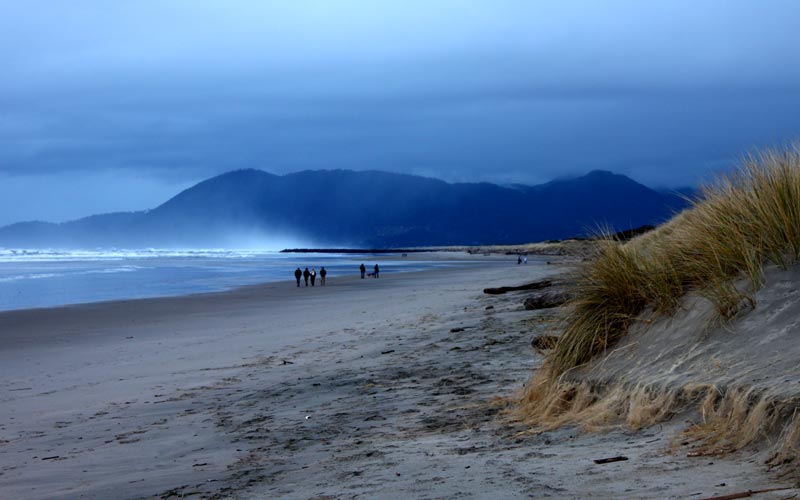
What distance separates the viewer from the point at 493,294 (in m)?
21.0

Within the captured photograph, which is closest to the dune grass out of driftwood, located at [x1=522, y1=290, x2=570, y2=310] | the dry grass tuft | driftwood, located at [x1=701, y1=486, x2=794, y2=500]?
the dry grass tuft

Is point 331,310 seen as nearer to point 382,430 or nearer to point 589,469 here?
point 382,430

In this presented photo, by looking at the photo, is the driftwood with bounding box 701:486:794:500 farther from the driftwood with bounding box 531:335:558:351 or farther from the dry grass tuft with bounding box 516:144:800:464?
the driftwood with bounding box 531:335:558:351

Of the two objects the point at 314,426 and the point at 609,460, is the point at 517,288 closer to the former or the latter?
the point at 314,426

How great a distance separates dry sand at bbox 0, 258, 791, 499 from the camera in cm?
443

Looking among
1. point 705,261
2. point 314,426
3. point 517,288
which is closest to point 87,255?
point 517,288

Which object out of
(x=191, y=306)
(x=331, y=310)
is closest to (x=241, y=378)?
(x=331, y=310)

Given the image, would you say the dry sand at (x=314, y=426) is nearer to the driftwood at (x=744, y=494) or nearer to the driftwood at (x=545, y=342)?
the driftwood at (x=744, y=494)

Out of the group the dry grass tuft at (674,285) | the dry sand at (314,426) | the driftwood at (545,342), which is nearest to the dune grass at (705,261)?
the dry grass tuft at (674,285)

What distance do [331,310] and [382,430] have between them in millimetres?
14879

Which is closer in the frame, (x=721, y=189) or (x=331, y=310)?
(x=721, y=189)

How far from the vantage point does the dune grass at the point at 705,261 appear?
5949mm

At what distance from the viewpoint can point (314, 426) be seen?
682cm

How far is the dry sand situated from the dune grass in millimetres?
1072
